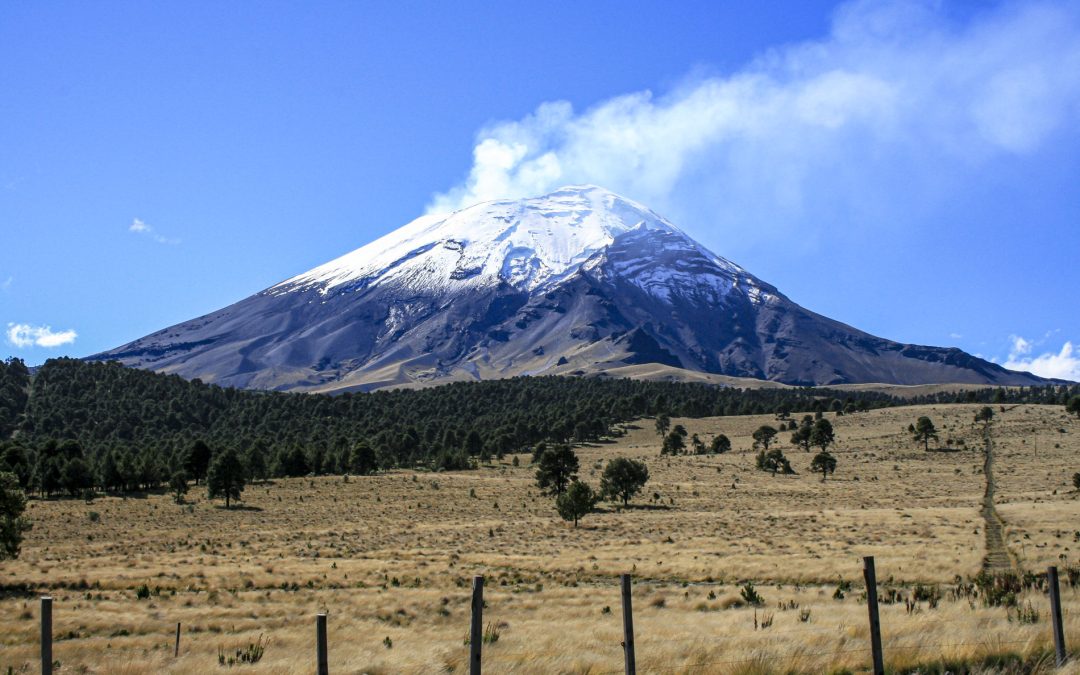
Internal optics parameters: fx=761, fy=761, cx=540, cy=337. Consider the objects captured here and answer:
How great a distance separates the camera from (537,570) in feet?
125

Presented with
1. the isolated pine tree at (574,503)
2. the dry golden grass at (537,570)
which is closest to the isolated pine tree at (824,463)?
the dry golden grass at (537,570)

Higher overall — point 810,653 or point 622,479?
point 810,653

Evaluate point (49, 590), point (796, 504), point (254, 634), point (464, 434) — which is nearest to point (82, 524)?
point (49, 590)

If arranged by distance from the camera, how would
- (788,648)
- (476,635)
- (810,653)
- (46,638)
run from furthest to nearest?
(788,648) < (810,653) < (46,638) < (476,635)

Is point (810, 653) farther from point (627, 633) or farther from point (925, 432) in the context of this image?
point (925, 432)

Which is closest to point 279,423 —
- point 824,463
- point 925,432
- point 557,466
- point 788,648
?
point 557,466

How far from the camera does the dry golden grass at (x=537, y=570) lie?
14.6 meters

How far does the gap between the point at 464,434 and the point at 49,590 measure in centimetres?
11261

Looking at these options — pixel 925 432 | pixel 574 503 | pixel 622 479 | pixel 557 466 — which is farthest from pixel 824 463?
pixel 574 503

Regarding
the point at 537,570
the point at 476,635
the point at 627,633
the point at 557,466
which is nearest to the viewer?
the point at 476,635

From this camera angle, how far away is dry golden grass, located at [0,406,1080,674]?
14570 mm

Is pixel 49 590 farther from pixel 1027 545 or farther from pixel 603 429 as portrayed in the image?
pixel 603 429

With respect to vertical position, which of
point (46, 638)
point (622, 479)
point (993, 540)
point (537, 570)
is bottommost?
point (537, 570)

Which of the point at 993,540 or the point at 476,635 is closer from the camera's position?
the point at 476,635
